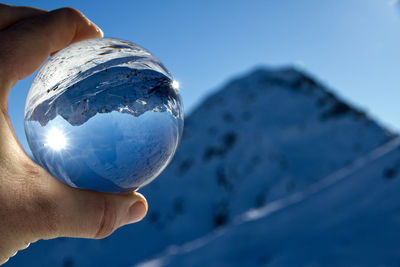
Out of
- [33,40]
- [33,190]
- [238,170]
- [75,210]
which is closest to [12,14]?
[33,40]

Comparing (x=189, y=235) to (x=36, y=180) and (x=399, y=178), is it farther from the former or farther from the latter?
(x=36, y=180)

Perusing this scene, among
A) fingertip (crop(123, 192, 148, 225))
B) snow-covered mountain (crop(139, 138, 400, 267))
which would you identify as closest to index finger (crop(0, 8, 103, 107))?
fingertip (crop(123, 192, 148, 225))

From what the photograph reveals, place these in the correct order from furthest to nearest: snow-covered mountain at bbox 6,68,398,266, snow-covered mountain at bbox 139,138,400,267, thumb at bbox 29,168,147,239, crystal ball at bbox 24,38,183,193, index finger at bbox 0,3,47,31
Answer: snow-covered mountain at bbox 6,68,398,266 → snow-covered mountain at bbox 139,138,400,267 → index finger at bbox 0,3,47,31 → thumb at bbox 29,168,147,239 → crystal ball at bbox 24,38,183,193

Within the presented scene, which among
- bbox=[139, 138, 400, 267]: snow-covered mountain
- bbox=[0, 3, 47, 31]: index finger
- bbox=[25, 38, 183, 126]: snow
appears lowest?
bbox=[139, 138, 400, 267]: snow-covered mountain

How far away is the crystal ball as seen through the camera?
1.58m

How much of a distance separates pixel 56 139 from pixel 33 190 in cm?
31

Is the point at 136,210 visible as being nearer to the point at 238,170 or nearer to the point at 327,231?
the point at 327,231

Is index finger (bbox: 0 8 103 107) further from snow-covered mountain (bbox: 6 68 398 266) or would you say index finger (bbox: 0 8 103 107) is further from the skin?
snow-covered mountain (bbox: 6 68 398 266)

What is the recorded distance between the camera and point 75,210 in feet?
5.67

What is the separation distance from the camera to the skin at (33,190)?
1607 millimetres

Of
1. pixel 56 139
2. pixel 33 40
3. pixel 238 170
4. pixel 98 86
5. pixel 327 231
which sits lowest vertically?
pixel 327 231

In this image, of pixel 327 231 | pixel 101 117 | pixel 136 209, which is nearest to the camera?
pixel 101 117

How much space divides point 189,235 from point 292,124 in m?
17.5

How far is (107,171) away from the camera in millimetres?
1669
